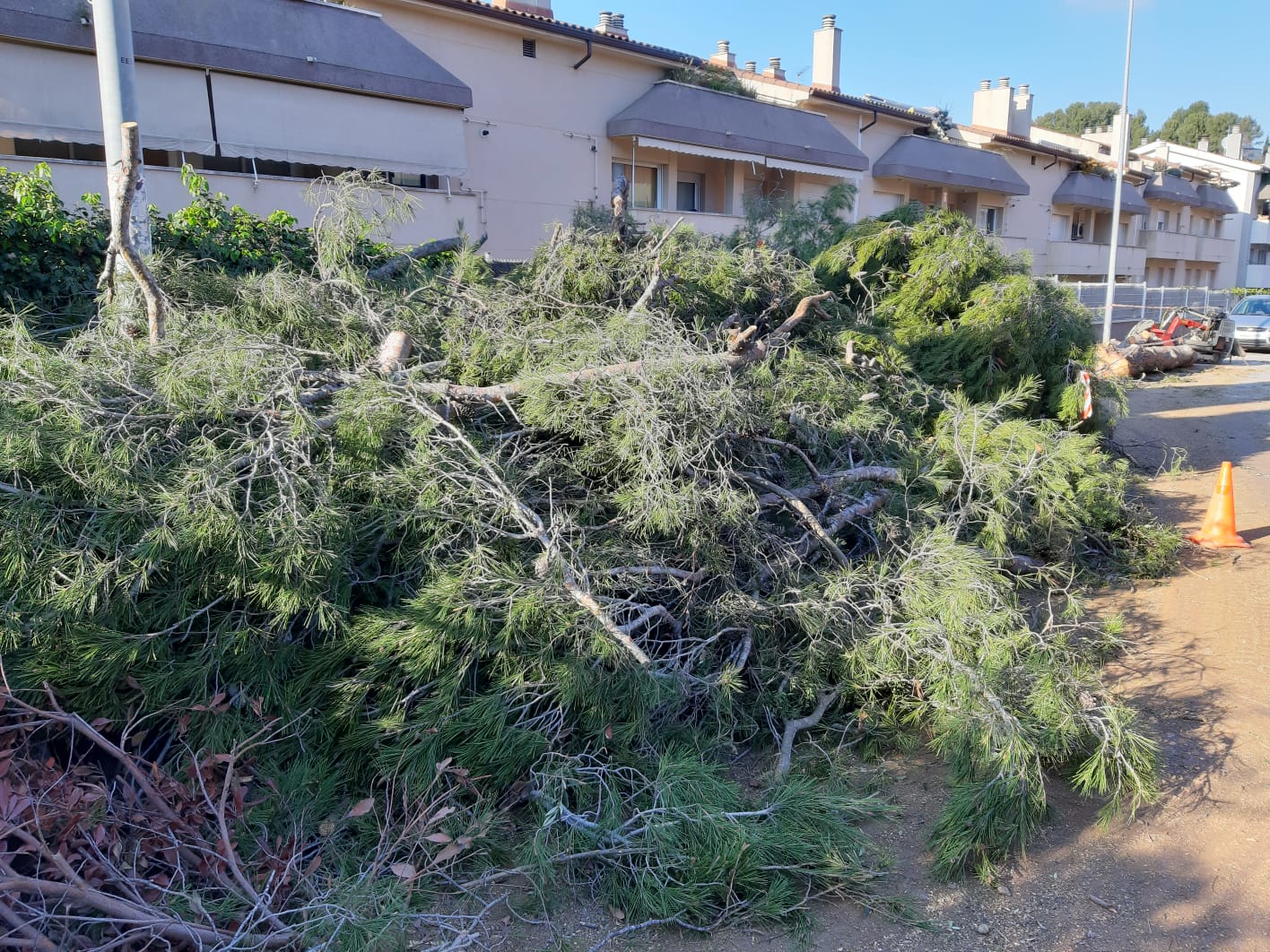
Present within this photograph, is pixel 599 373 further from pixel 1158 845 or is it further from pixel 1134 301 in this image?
pixel 1134 301

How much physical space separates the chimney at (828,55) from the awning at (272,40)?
41.6 feet

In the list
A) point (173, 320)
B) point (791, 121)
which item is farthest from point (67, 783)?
point (791, 121)

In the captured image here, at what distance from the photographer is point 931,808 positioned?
3.90 meters

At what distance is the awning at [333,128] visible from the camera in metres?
10.8

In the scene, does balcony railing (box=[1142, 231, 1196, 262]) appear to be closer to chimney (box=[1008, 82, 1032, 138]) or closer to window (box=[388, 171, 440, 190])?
chimney (box=[1008, 82, 1032, 138])

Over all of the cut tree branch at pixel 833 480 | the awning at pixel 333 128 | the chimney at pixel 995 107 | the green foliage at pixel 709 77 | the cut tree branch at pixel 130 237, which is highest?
the chimney at pixel 995 107

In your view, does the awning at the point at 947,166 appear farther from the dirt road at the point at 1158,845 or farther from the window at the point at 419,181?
A: the dirt road at the point at 1158,845

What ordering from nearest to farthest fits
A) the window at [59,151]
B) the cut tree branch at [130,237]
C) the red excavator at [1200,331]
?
the cut tree branch at [130,237] → the window at [59,151] → the red excavator at [1200,331]

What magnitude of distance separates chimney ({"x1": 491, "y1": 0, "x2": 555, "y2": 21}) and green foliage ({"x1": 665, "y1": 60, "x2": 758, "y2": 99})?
250cm

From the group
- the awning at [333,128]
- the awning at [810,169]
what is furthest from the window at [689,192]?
the awning at [333,128]

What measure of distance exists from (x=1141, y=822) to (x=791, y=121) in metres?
17.4

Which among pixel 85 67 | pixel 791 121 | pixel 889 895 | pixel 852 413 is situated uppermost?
pixel 791 121

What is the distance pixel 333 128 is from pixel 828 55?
15.3 meters

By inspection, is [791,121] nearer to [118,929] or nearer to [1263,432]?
[1263,432]
